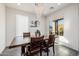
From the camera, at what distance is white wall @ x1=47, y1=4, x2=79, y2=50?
304cm

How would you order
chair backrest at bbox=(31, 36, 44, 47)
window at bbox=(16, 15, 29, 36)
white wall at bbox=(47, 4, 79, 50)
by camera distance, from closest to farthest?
chair backrest at bbox=(31, 36, 44, 47), white wall at bbox=(47, 4, 79, 50), window at bbox=(16, 15, 29, 36)

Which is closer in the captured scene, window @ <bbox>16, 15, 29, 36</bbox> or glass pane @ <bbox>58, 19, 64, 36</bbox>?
glass pane @ <bbox>58, 19, 64, 36</bbox>

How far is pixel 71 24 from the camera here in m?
3.28

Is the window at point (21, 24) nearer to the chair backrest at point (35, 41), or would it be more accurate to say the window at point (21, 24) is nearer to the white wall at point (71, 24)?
the white wall at point (71, 24)

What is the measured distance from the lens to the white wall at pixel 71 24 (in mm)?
3043

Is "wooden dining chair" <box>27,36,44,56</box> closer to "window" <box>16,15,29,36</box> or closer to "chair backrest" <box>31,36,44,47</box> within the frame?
"chair backrest" <box>31,36,44,47</box>

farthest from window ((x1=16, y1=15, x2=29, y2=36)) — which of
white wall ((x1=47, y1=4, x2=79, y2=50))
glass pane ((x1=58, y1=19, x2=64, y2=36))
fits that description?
white wall ((x1=47, y1=4, x2=79, y2=50))

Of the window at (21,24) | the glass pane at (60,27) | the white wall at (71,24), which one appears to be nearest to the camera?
the white wall at (71,24)

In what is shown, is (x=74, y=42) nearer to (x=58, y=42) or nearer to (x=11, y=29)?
(x=58, y=42)

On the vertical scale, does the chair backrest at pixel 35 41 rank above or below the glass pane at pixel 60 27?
below

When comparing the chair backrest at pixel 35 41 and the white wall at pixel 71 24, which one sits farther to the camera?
the white wall at pixel 71 24

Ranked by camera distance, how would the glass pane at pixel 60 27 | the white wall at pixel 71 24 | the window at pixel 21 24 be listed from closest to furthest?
the white wall at pixel 71 24 < the glass pane at pixel 60 27 < the window at pixel 21 24

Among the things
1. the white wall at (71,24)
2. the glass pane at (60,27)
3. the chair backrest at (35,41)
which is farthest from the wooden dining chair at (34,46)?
the glass pane at (60,27)

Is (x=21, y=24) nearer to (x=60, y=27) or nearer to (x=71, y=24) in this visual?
(x=60, y=27)
